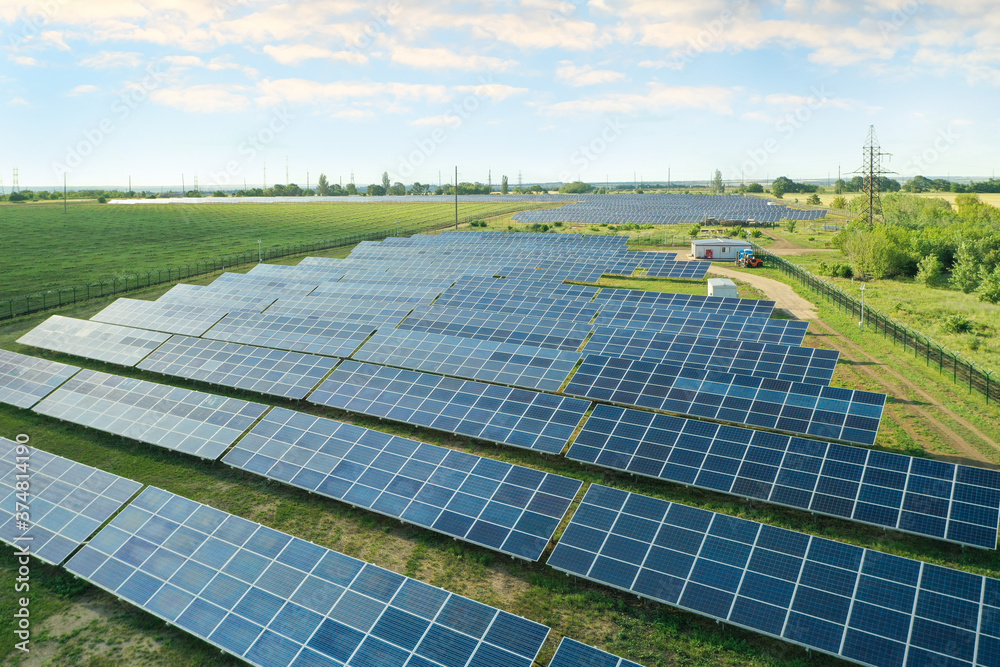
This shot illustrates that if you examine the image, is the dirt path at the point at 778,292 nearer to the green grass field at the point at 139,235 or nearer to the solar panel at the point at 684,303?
the solar panel at the point at 684,303

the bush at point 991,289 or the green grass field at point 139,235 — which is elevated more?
the green grass field at point 139,235

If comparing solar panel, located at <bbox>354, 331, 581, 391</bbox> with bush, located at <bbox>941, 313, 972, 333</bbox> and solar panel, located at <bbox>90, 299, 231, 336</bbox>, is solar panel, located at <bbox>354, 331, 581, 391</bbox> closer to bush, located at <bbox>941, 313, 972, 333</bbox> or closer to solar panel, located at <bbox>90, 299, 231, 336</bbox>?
solar panel, located at <bbox>90, 299, 231, 336</bbox>

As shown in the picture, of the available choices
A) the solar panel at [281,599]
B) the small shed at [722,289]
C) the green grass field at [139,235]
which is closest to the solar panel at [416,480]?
the solar panel at [281,599]

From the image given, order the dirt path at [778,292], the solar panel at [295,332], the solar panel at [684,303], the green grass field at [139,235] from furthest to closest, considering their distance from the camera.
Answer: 1. the green grass field at [139,235]
2. the dirt path at [778,292]
3. the solar panel at [684,303]
4. the solar panel at [295,332]

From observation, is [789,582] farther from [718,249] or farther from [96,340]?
[718,249]

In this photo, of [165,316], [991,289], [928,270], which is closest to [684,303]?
[991,289]

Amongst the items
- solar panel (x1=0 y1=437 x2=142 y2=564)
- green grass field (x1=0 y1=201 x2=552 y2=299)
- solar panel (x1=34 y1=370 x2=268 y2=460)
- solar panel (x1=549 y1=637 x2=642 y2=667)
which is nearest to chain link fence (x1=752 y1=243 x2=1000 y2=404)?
solar panel (x1=549 y1=637 x2=642 y2=667)
